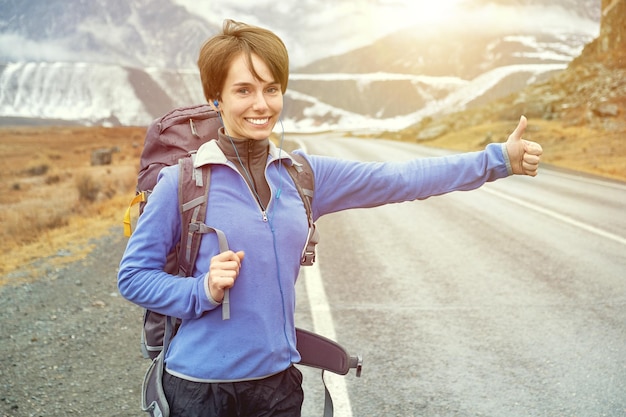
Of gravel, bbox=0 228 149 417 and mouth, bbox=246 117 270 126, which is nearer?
mouth, bbox=246 117 270 126

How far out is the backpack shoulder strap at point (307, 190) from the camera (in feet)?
6.67

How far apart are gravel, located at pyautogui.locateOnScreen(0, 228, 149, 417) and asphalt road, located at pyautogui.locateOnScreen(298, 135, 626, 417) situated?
4.04 ft

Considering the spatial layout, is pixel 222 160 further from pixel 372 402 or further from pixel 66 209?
pixel 66 209

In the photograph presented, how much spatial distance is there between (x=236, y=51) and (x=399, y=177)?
0.75 metres

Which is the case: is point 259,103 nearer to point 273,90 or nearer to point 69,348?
point 273,90

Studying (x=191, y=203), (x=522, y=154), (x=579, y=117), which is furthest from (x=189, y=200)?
(x=579, y=117)

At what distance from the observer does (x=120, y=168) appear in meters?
28.4

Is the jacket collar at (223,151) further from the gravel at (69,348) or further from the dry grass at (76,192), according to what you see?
the dry grass at (76,192)

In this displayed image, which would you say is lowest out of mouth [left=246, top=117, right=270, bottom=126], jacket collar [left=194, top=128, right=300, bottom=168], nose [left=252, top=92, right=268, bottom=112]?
jacket collar [left=194, top=128, right=300, bottom=168]

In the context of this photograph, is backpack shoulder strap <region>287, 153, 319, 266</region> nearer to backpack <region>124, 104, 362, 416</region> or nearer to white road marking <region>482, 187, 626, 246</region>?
backpack <region>124, 104, 362, 416</region>

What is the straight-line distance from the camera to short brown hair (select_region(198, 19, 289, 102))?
1.84 m

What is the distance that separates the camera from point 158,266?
1.88 metres

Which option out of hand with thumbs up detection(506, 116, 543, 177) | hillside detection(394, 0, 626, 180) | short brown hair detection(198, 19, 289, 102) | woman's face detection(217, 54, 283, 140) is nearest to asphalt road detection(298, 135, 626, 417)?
hand with thumbs up detection(506, 116, 543, 177)

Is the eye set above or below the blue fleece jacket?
above
